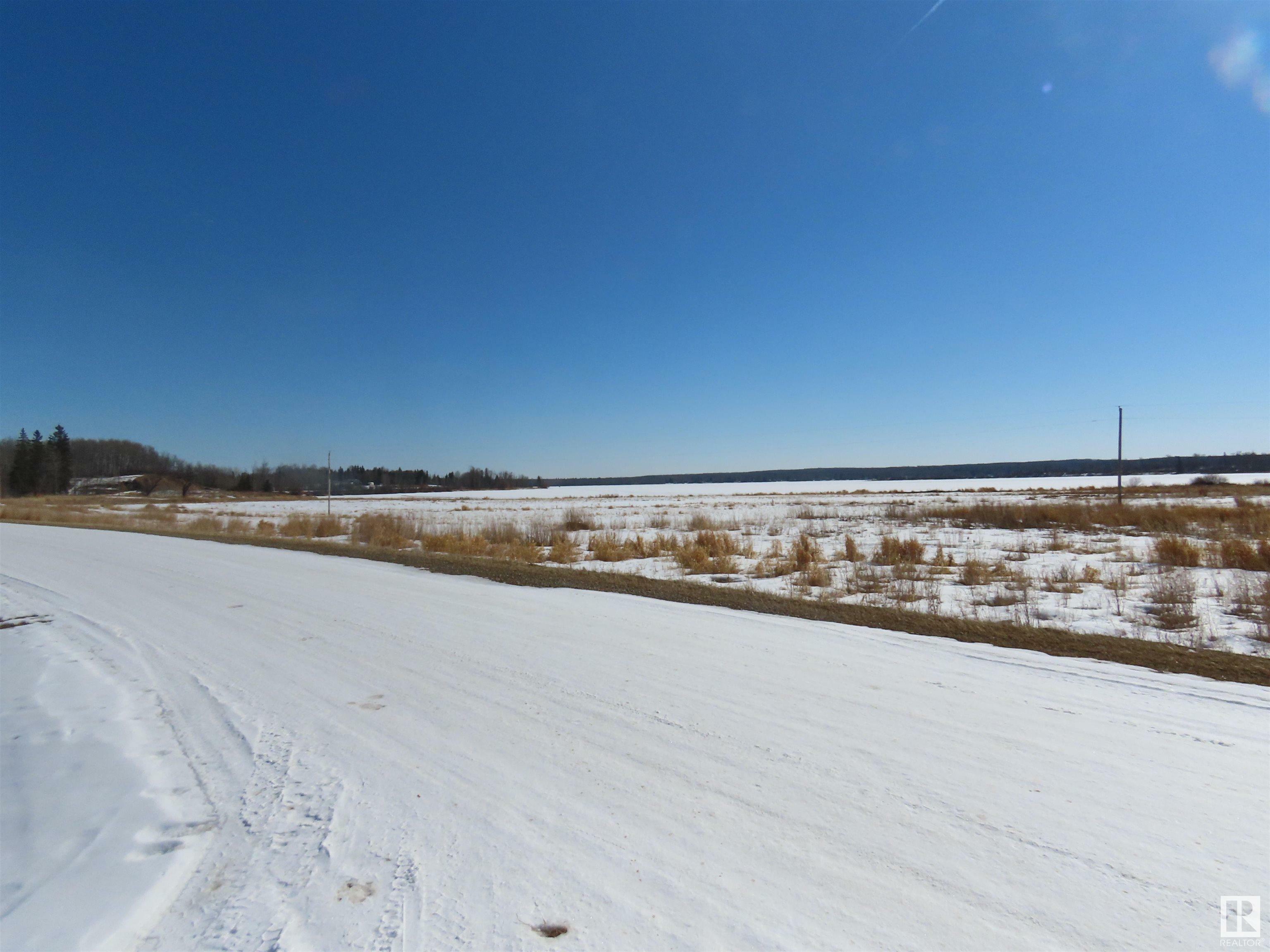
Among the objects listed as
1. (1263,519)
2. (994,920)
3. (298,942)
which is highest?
(1263,519)

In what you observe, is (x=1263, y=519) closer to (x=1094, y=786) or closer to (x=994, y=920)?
(x=1094, y=786)

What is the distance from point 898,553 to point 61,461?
4491 inches

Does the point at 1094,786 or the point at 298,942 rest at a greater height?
the point at 1094,786

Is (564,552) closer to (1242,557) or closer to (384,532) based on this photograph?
(384,532)

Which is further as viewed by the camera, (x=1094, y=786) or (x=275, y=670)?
(x=275, y=670)

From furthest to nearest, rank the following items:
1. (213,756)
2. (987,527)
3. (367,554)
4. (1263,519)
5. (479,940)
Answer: (987,527)
(1263,519)
(367,554)
(213,756)
(479,940)

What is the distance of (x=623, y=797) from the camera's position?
2934 millimetres

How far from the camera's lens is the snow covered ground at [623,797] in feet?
7.08

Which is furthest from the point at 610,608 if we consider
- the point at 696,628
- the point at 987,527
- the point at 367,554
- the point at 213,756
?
the point at 987,527

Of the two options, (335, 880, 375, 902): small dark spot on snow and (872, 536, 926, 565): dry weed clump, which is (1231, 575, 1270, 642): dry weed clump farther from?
(335, 880, 375, 902): small dark spot on snow

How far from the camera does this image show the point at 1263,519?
16594mm

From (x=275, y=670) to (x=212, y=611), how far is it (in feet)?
9.98

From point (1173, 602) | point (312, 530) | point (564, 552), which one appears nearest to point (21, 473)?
point (312, 530)

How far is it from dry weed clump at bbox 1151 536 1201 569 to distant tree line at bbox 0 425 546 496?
313 feet
